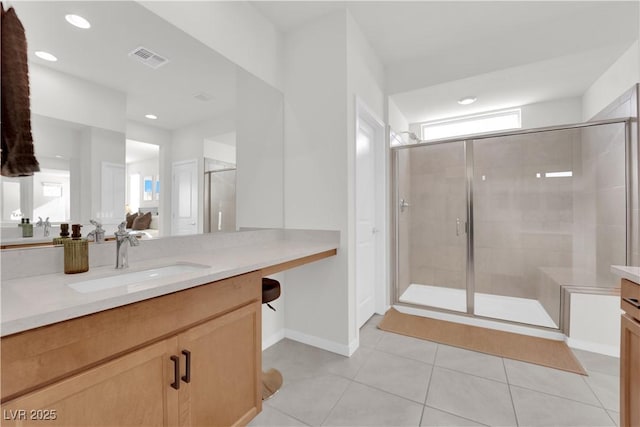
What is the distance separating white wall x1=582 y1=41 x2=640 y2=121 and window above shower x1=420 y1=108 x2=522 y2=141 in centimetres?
63

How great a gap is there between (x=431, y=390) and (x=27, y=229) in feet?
7.25

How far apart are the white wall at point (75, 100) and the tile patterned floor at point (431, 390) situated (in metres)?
1.72

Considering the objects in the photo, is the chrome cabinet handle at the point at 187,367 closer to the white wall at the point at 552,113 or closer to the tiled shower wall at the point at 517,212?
the tiled shower wall at the point at 517,212

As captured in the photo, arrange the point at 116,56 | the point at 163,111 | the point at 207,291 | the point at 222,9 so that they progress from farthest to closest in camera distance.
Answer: the point at 222,9, the point at 163,111, the point at 116,56, the point at 207,291

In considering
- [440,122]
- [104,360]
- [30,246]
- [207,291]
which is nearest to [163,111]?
[30,246]

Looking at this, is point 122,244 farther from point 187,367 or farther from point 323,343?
point 323,343

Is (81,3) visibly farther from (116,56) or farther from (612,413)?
(612,413)

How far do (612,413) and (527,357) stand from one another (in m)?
0.56

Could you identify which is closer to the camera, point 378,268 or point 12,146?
point 12,146

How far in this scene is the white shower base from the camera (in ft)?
8.55

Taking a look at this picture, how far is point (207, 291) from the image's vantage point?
3.54 ft

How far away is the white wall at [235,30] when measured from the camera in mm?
1581

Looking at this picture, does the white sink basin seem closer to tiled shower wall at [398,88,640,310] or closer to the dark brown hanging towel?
the dark brown hanging towel

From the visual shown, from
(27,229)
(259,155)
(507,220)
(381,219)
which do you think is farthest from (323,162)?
(507,220)
